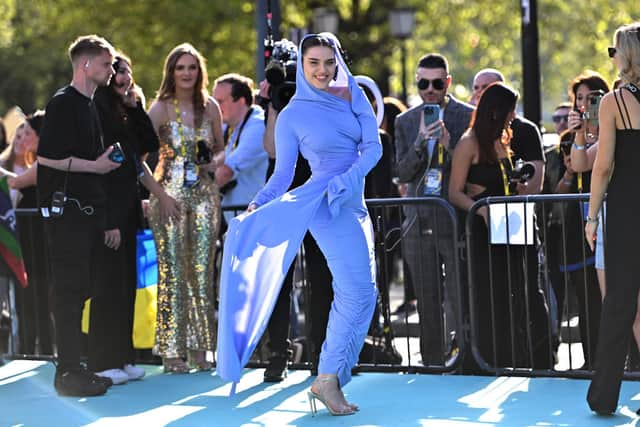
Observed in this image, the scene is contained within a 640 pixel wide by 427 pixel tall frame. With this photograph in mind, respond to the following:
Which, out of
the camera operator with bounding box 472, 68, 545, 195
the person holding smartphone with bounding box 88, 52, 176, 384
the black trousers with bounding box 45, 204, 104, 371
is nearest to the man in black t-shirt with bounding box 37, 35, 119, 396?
the black trousers with bounding box 45, 204, 104, 371

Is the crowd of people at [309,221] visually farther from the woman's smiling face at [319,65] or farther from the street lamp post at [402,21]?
the street lamp post at [402,21]

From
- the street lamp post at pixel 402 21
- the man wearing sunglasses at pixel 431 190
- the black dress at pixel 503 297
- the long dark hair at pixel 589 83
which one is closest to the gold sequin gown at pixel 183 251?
the man wearing sunglasses at pixel 431 190

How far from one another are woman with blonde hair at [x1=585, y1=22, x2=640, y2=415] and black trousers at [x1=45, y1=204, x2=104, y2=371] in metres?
3.12

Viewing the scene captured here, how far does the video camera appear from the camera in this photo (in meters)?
8.91

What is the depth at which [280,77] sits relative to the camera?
8.93 metres

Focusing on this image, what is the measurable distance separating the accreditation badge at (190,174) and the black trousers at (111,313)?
47 centimetres

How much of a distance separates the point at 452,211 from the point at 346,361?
5.40 ft

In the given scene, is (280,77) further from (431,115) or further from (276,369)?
(276,369)

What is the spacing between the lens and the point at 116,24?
3064 cm

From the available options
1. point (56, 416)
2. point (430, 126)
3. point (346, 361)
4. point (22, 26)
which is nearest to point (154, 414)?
point (56, 416)

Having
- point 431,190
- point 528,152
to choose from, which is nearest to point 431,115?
point 431,190

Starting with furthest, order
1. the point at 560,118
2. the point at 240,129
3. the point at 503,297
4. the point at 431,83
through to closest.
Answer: the point at 560,118 → the point at 240,129 → the point at 431,83 → the point at 503,297

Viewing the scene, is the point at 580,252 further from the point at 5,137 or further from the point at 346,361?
the point at 5,137

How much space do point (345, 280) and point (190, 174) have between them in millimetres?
2182
